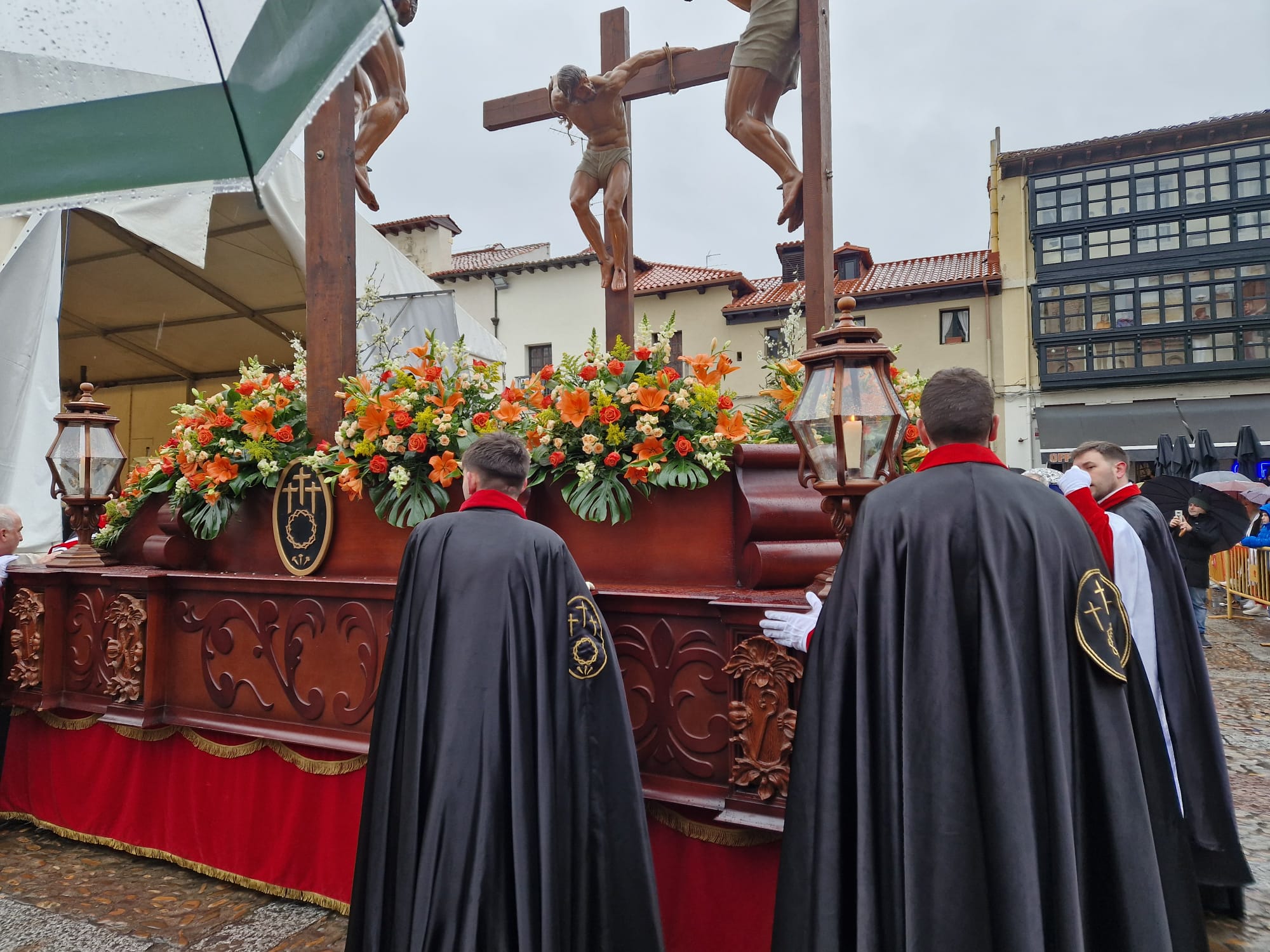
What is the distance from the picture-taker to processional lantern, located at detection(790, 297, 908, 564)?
2.50 m

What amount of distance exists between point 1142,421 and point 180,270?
2385cm

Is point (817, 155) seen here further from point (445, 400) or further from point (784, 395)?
point (445, 400)

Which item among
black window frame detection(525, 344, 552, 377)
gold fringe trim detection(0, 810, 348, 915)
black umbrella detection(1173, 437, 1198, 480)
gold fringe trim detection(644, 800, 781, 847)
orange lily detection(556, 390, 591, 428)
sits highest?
black window frame detection(525, 344, 552, 377)

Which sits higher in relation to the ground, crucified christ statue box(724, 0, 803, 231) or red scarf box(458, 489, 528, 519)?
crucified christ statue box(724, 0, 803, 231)

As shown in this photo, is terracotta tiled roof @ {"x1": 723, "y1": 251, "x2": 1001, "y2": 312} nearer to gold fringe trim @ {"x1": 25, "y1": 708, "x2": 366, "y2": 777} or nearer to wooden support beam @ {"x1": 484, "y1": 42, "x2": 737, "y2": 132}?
wooden support beam @ {"x1": 484, "y1": 42, "x2": 737, "y2": 132}

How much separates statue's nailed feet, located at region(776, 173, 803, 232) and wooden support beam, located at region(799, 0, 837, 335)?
110 millimetres

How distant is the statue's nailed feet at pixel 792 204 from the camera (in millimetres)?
4184

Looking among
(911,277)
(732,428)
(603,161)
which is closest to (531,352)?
(603,161)

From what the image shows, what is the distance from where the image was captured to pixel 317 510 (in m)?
3.94

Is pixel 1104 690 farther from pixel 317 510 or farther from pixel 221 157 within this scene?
pixel 317 510

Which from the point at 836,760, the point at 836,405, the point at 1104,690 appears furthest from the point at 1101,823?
the point at 836,405

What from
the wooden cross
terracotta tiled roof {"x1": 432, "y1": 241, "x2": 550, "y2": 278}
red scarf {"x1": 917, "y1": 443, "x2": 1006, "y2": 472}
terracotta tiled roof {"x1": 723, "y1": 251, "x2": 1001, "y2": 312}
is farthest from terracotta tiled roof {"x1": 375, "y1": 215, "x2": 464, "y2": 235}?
red scarf {"x1": 917, "y1": 443, "x2": 1006, "y2": 472}

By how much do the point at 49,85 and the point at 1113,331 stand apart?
27.4 metres

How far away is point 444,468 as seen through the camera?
355 centimetres
